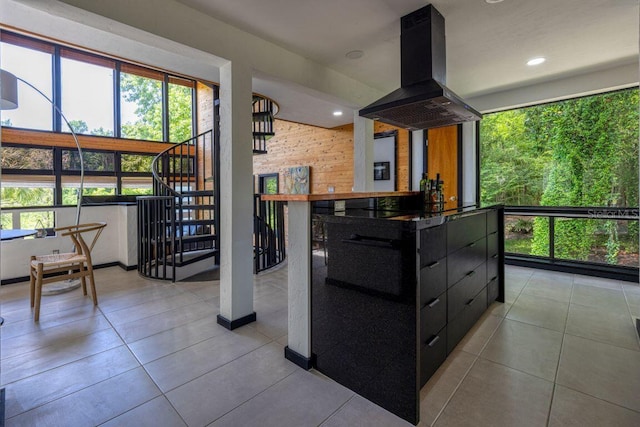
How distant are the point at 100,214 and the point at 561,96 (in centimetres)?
693

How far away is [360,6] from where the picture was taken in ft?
7.93

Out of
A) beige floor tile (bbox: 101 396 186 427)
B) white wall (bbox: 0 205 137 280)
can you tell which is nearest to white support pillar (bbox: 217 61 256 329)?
beige floor tile (bbox: 101 396 186 427)

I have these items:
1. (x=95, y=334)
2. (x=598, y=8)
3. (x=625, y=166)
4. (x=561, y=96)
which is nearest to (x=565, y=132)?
(x=561, y=96)

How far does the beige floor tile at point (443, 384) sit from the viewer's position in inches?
66.2

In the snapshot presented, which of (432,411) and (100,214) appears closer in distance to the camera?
(432,411)

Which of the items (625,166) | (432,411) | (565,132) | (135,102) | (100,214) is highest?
(135,102)

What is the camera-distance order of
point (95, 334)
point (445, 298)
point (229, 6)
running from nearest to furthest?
point (445, 298), point (229, 6), point (95, 334)

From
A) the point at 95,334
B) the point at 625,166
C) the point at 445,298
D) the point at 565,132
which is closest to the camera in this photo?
the point at 445,298

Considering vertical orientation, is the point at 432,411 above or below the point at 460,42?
below

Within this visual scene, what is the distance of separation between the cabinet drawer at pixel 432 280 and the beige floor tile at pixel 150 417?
57.6 inches

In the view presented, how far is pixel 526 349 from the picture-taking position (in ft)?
7.55

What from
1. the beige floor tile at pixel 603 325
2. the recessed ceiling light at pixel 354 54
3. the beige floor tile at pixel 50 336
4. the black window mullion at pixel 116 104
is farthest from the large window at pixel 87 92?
the beige floor tile at pixel 603 325

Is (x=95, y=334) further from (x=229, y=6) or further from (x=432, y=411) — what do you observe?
(x=229, y=6)

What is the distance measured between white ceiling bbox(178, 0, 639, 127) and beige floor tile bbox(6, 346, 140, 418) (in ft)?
8.83
